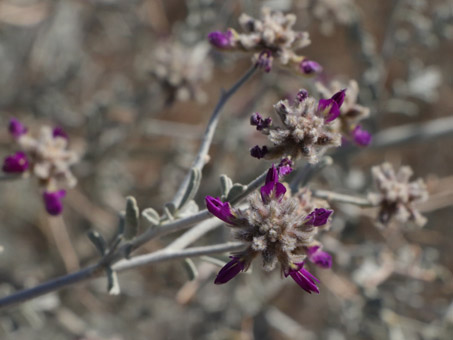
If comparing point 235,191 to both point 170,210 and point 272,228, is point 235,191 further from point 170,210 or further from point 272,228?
point 170,210

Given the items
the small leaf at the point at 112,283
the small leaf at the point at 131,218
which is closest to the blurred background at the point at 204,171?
the small leaf at the point at 112,283

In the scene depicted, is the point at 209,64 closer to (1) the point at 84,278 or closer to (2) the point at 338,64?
(1) the point at 84,278

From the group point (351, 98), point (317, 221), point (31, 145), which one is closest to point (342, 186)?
point (351, 98)

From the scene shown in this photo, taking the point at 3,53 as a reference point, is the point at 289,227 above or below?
above

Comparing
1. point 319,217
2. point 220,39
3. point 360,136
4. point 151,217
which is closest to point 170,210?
point 151,217

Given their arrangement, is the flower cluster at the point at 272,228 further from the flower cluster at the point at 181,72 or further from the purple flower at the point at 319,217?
the flower cluster at the point at 181,72

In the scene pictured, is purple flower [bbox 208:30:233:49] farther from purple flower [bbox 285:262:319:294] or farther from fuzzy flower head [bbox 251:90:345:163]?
purple flower [bbox 285:262:319:294]
